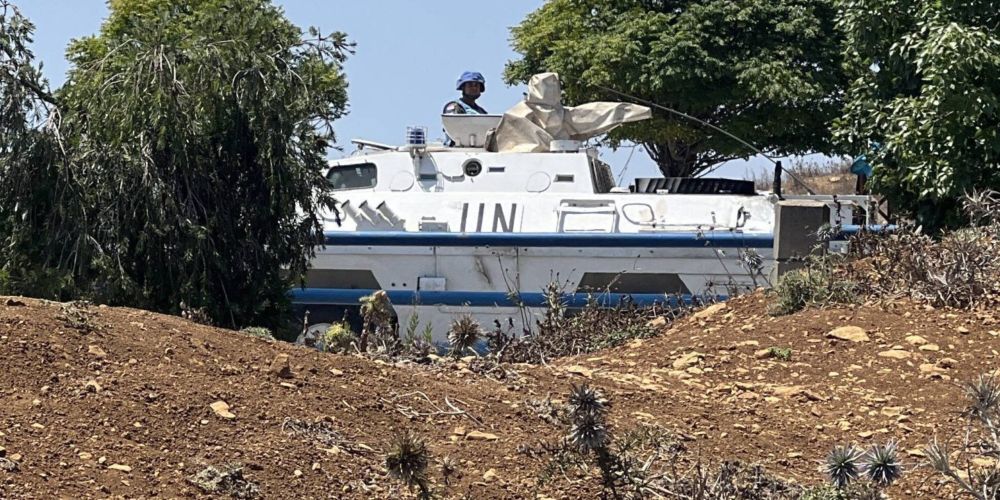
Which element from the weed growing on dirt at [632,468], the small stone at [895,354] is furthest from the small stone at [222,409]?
the small stone at [895,354]

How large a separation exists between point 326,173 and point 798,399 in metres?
8.45

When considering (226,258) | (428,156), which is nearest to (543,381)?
(226,258)

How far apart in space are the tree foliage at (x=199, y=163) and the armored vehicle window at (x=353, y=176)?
2709 millimetres

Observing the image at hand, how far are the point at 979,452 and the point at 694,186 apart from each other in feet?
27.4

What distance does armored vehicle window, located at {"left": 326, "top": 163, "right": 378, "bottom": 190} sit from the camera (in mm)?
14391

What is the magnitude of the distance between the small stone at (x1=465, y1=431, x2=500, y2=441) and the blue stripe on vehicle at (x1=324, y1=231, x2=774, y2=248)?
740 centimetres

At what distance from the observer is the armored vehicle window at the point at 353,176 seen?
14.4 m

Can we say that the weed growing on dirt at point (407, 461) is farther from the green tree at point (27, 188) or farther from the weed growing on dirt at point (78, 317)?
the green tree at point (27, 188)

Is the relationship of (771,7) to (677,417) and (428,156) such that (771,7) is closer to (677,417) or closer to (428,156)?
(428,156)

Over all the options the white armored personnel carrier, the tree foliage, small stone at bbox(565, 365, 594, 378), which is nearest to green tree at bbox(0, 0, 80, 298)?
the tree foliage

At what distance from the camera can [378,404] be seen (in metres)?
5.75

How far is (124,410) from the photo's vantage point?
5059 millimetres

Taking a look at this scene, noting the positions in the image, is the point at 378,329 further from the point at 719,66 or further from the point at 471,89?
the point at 719,66

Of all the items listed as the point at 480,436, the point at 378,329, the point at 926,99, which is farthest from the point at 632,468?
the point at 926,99
